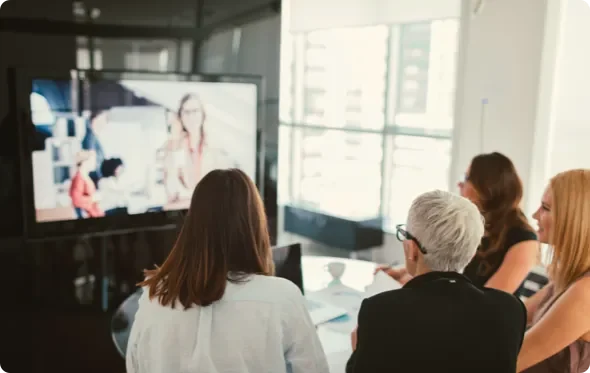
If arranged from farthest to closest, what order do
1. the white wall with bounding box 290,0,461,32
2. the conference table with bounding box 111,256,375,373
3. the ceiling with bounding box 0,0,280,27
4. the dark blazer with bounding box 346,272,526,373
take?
the white wall with bounding box 290,0,461,32 < the ceiling with bounding box 0,0,280,27 < the conference table with bounding box 111,256,375,373 < the dark blazer with bounding box 346,272,526,373

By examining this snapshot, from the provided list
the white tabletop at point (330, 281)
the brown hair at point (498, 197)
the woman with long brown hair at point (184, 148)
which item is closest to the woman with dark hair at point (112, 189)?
the woman with long brown hair at point (184, 148)

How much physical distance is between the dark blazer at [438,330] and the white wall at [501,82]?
232 cm

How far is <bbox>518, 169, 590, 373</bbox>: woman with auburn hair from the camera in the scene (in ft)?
5.53

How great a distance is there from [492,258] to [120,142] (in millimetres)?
2057

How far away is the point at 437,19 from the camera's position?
3980 mm

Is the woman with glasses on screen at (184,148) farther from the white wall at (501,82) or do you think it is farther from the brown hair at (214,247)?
the brown hair at (214,247)

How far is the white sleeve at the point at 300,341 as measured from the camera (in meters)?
1.48

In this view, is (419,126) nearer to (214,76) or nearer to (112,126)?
(214,76)

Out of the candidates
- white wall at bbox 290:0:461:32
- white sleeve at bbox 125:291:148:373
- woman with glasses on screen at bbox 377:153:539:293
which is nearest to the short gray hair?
white sleeve at bbox 125:291:148:373

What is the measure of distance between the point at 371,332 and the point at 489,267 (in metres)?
1.17

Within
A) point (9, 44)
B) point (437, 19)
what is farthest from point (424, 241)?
point (437, 19)

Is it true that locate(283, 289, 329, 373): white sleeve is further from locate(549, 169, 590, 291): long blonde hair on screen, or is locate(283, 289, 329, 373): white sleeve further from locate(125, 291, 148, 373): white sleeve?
locate(549, 169, 590, 291): long blonde hair on screen

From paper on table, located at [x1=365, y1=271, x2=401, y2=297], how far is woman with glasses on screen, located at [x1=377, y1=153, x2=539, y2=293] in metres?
0.07

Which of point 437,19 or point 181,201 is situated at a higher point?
point 437,19
